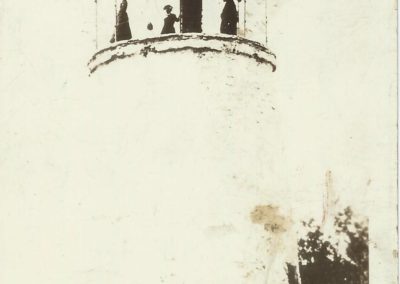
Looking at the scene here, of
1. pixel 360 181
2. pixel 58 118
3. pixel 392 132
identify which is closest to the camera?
pixel 392 132

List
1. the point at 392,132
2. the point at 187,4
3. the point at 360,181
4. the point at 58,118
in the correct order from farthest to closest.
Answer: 1. the point at 58,118
2. the point at 187,4
3. the point at 360,181
4. the point at 392,132

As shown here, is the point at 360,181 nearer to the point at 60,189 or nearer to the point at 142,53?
the point at 142,53

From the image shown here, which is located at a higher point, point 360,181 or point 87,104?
point 87,104

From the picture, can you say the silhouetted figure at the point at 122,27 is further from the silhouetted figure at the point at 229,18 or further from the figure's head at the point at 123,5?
the silhouetted figure at the point at 229,18

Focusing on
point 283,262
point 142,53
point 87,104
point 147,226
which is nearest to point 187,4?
point 142,53

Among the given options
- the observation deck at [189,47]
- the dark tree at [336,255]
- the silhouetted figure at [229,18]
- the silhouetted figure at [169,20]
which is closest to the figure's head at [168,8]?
the silhouetted figure at [169,20]

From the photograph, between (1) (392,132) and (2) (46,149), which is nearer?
(1) (392,132)

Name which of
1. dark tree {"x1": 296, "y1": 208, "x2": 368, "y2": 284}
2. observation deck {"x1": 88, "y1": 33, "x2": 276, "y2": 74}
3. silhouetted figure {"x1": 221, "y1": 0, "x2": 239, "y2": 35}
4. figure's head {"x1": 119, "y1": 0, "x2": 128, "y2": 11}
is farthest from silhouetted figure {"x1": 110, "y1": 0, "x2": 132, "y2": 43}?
dark tree {"x1": 296, "y1": 208, "x2": 368, "y2": 284}

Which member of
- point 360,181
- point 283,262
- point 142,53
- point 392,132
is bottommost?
point 283,262

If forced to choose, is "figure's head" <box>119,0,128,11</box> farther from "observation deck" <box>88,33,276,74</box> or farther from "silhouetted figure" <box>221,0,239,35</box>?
"silhouetted figure" <box>221,0,239,35</box>
